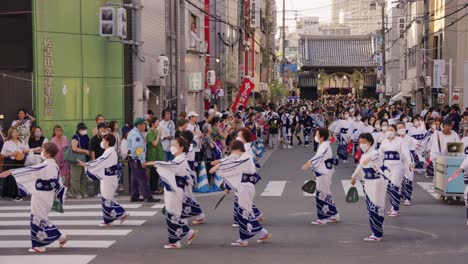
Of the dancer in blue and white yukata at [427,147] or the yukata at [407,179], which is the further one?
the dancer in blue and white yukata at [427,147]

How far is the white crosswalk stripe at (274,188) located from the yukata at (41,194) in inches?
290

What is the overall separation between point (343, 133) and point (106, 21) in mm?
10089

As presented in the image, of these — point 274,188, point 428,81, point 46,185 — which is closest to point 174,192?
point 46,185

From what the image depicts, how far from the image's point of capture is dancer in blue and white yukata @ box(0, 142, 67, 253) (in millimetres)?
10891

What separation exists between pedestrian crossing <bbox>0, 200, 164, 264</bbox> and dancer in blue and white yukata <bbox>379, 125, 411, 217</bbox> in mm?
4529

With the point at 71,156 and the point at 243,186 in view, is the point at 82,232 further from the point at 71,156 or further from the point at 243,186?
the point at 71,156

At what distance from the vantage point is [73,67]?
23141 mm

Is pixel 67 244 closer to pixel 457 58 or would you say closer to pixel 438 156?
pixel 438 156

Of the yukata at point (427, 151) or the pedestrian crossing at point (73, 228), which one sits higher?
the yukata at point (427, 151)

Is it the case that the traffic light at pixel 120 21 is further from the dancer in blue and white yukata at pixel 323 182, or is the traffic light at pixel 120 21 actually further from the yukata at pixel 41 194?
the yukata at pixel 41 194

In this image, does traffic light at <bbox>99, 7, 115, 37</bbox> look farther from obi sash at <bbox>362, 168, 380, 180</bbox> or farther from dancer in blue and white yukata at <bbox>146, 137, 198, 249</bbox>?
obi sash at <bbox>362, 168, 380, 180</bbox>

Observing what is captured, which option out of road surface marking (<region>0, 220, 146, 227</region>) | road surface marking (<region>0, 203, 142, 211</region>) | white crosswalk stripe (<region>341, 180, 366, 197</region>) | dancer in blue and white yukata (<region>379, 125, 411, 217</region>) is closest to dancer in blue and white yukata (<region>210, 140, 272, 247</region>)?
road surface marking (<region>0, 220, 146, 227</region>)

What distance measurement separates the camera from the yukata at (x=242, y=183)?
11.3 m

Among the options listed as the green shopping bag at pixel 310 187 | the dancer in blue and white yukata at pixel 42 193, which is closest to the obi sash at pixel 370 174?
the green shopping bag at pixel 310 187
